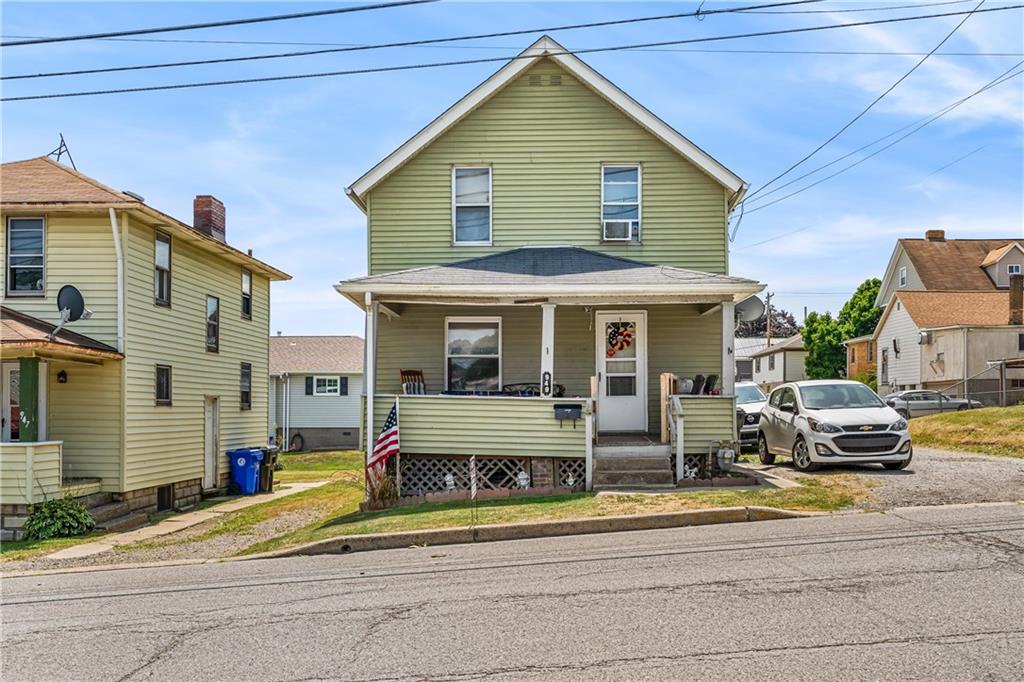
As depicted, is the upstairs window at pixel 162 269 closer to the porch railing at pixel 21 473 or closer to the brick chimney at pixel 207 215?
the brick chimney at pixel 207 215

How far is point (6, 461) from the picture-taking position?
14.7m

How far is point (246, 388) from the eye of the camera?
81.8 feet

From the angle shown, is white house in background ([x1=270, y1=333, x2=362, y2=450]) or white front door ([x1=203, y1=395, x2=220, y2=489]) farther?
white house in background ([x1=270, y1=333, x2=362, y2=450])

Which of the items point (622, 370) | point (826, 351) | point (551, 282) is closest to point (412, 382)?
point (551, 282)

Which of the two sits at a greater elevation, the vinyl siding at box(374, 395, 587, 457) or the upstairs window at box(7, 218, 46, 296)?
the upstairs window at box(7, 218, 46, 296)

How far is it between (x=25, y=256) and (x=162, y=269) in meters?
2.70

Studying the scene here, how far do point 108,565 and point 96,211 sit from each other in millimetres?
7941

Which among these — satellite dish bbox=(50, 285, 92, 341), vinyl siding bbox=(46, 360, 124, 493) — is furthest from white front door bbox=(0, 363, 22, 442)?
satellite dish bbox=(50, 285, 92, 341)

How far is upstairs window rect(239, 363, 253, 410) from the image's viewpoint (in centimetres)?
2447

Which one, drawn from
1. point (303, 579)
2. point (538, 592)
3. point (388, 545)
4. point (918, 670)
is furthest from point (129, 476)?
point (918, 670)

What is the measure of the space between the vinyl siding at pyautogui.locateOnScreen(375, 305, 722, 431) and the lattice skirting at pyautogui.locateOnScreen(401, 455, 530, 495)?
7.61 feet

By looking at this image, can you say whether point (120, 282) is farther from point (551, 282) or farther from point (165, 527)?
point (551, 282)

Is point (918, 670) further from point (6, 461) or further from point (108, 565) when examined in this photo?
point (6, 461)

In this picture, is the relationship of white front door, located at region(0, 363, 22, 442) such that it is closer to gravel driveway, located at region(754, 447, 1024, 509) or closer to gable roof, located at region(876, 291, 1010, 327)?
gravel driveway, located at region(754, 447, 1024, 509)
